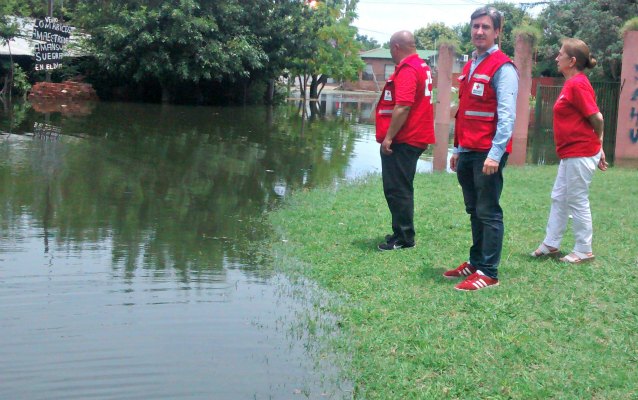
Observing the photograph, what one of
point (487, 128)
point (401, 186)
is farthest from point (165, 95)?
point (487, 128)

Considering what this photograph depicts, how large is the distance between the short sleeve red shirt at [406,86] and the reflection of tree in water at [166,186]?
6.15 ft

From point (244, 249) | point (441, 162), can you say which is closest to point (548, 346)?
point (244, 249)

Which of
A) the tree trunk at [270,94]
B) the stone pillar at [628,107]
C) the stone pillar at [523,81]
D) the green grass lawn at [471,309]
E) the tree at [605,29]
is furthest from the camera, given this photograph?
the tree trunk at [270,94]

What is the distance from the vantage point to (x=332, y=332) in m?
5.17

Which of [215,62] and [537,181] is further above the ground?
[215,62]

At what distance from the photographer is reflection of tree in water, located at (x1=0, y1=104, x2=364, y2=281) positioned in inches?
298

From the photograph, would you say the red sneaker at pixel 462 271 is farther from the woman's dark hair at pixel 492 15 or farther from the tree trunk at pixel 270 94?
the tree trunk at pixel 270 94

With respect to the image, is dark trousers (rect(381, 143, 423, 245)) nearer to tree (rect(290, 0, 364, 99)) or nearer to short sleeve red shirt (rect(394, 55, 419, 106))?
short sleeve red shirt (rect(394, 55, 419, 106))

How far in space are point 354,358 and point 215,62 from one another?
2707 cm

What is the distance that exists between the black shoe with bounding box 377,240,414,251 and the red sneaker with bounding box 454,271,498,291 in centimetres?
139

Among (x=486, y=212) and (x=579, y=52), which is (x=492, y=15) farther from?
(x=486, y=212)

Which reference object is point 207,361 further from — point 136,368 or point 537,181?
point 537,181

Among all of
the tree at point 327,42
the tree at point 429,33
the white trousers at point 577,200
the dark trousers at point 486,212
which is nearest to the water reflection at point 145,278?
the dark trousers at point 486,212

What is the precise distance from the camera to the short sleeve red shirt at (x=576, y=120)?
20.5ft
